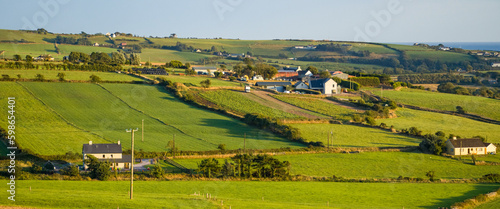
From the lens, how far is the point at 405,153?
149 feet

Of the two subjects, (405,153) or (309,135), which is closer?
(405,153)

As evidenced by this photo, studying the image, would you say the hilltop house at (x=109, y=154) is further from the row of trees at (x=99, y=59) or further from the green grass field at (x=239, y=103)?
the row of trees at (x=99, y=59)

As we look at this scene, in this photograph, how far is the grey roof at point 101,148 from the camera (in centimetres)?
3744

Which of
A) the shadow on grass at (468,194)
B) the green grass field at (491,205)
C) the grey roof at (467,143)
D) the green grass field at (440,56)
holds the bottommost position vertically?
the green grass field at (491,205)

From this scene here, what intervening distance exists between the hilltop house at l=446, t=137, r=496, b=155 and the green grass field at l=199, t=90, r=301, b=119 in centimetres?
1751

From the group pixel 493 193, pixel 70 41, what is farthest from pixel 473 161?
pixel 70 41

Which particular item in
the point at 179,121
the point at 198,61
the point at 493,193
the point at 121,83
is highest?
the point at 198,61

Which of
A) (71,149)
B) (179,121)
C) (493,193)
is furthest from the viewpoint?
(179,121)

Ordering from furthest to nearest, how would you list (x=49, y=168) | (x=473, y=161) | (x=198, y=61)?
(x=198, y=61) < (x=473, y=161) < (x=49, y=168)

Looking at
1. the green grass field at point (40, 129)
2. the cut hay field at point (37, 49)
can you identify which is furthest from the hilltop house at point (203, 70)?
the green grass field at point (40, 129)

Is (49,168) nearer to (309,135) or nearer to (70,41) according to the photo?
(309,135)

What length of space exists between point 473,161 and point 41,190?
3411cm

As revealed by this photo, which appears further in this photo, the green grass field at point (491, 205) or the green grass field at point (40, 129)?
the green grass field at point (40, 129)

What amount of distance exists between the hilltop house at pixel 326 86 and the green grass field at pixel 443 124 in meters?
15.8
